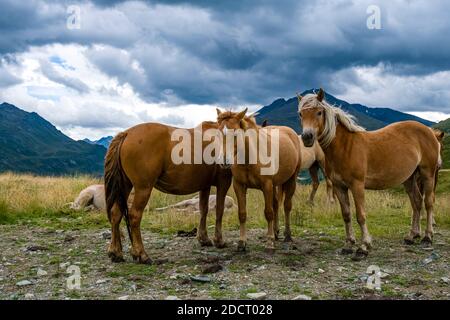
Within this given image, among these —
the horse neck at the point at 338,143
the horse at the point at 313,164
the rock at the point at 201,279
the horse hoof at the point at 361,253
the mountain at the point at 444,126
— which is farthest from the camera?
the mountain at the point at 444,126

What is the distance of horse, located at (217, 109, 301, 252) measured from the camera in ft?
26.1

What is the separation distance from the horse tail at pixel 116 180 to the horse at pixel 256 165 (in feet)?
6.64

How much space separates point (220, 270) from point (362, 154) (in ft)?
12.1

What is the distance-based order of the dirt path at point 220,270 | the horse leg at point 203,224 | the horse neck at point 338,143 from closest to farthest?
1. the dirt path at point 220,270
2. the horse neck at point 338,143
3. the horse leg at point 203,224

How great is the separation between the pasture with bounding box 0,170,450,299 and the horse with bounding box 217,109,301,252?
743 millimetres

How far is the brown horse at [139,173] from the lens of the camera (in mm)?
7898

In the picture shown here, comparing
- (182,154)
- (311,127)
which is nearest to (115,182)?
(182,154)

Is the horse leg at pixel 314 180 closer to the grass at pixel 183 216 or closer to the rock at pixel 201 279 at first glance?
the grass at pixel 183 216

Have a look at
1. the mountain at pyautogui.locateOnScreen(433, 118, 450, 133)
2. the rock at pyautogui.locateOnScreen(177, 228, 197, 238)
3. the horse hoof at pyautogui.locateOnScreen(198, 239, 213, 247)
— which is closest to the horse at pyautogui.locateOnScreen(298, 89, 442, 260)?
the horse hoof at pyautogui.locateOnScreen(198, 239, 213, 247)

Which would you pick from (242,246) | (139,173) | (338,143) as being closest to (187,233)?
(242,246)

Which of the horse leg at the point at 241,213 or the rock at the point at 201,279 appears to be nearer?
the rock at the point at 201,279

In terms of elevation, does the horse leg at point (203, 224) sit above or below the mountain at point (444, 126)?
below

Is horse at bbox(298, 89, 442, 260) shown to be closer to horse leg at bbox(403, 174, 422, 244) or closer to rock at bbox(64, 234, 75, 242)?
horse leg at bbox(403, 174, 422, 244)

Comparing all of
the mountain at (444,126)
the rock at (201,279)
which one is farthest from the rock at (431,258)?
the mountain at (444,126)
